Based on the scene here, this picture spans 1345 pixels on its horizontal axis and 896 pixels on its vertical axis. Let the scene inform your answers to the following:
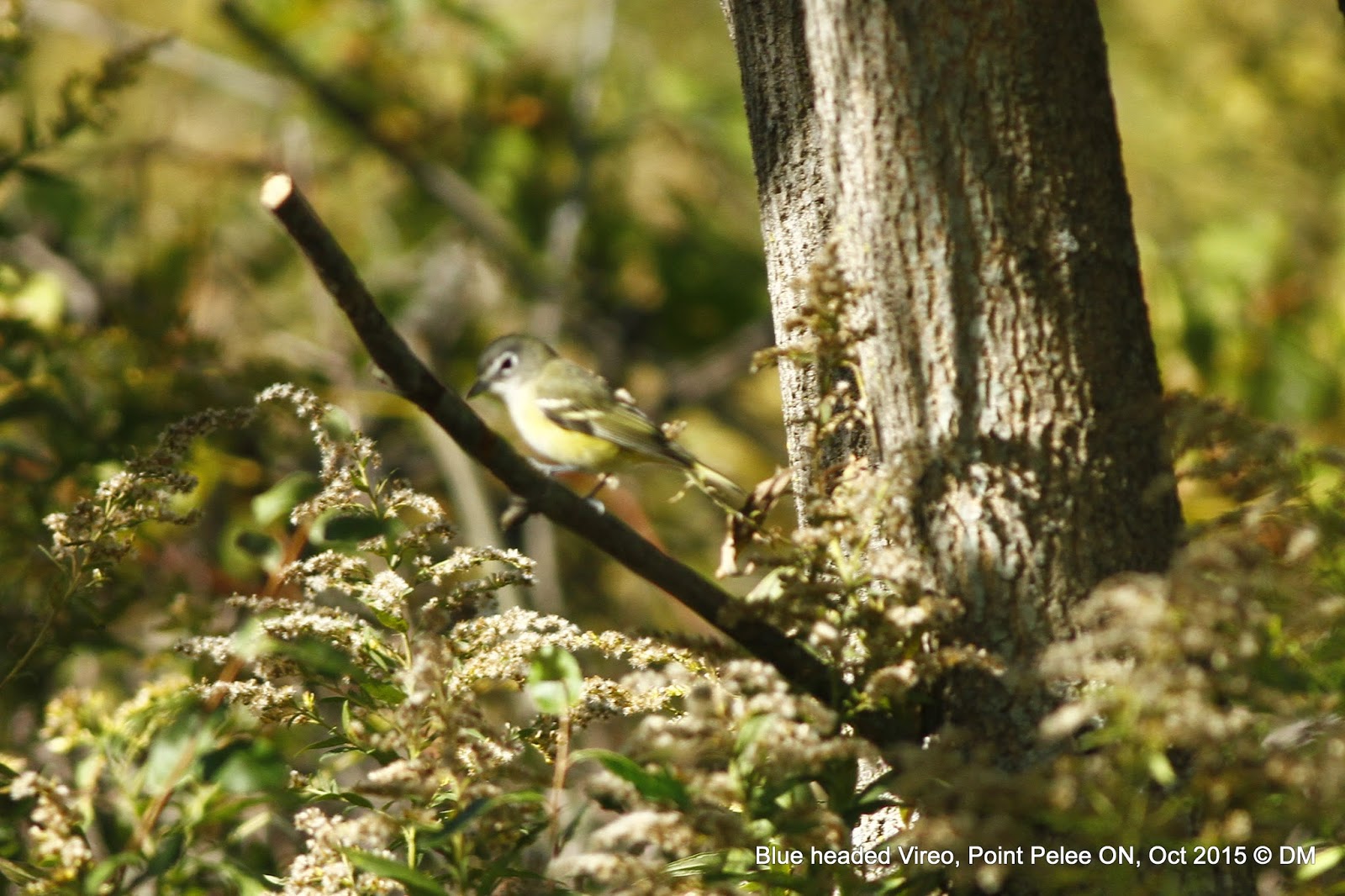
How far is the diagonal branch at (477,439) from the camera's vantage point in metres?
0.94

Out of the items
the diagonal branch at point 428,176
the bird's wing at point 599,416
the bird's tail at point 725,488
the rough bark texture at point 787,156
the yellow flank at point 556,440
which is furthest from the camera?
the diagonal branch at point 428,176

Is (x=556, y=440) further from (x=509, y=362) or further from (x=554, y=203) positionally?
(x=554, y=203)

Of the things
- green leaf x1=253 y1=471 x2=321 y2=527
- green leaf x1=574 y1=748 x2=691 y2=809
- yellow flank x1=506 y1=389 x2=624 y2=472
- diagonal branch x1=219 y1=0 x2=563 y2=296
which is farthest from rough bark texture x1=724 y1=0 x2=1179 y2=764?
diagonal branch x1=219 y1=0 x2=563 y2=296

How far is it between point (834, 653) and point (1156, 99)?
4751mm

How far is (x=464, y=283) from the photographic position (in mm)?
4543

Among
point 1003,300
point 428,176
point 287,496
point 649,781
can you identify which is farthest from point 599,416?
point 649,781

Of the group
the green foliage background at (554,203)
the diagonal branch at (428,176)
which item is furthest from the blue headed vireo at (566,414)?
the diagonal branch at (428,176)

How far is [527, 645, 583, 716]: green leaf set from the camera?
3.71 feet

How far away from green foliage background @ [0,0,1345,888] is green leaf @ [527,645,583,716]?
1.71 metres

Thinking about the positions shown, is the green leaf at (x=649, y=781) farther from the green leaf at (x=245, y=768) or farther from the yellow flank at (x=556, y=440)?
the yellow flank at (x=556, y=440)

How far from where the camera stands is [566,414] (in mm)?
3133

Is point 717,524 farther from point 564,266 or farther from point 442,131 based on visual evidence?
point 442,131

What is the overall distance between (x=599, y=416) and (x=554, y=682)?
1.95 metres

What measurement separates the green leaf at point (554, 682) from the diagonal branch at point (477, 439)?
129 millimetres
